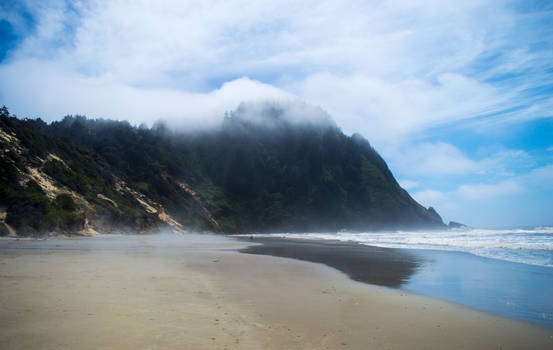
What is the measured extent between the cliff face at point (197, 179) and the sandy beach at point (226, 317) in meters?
27.2

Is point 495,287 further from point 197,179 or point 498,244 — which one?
point 197,179

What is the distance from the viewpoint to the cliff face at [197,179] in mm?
37844

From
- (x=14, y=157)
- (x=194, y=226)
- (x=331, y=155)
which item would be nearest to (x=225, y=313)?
(x=14, y=157)

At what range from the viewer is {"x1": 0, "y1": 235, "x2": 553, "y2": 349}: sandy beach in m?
5.04

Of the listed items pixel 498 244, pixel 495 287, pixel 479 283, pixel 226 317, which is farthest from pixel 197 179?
pixel 226 317

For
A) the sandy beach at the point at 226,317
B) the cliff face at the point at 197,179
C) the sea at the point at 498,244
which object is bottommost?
the sea at the point at 498,244

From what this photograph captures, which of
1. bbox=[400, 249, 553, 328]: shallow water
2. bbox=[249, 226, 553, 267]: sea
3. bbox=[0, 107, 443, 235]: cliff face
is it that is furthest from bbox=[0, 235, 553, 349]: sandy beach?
bbox=[0, 107, 443, 235]: cliff face

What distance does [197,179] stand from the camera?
9906cm

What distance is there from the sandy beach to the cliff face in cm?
2718

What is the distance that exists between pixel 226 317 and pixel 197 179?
9547 centimetres

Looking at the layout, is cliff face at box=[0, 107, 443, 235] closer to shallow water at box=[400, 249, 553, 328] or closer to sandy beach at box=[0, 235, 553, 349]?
sandy beach at box=[0, 235, 553, 349]

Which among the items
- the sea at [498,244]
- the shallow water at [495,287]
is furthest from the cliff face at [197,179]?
the sea at [498,244]

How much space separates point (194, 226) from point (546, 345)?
72.7 m

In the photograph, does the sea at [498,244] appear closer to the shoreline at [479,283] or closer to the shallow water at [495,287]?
the shallow water at [495,287]
